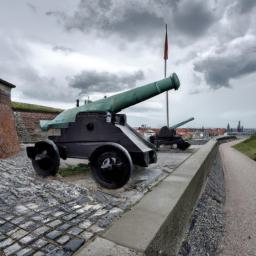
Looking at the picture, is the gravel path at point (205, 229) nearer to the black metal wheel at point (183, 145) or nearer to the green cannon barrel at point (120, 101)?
the green cannon barrel at point (120, 101)

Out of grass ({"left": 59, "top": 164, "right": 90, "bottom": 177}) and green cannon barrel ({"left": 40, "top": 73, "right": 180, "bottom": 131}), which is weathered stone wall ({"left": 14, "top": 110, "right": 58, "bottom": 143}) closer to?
green cannon barrel ({"left": 40, "top": 73, "right": 180, "bottom": 131})

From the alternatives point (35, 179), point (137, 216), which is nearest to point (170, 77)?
point (35, 179)

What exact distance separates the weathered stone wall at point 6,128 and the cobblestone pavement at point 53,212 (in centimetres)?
328

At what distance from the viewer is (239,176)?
10.7 metres

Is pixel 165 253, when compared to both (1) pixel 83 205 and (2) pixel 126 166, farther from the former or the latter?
(2) pixel 126 166

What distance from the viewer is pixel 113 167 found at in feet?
12.5

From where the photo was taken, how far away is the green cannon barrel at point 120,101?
557 centimetres

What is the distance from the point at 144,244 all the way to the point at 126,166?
5.87 feet

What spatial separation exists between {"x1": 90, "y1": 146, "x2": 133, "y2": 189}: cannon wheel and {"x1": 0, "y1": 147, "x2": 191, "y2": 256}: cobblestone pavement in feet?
0.64

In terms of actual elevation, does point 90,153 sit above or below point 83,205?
above

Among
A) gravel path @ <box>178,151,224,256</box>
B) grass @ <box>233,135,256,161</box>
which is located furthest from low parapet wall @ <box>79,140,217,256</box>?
grass @ <box>233,135,256,161</box>

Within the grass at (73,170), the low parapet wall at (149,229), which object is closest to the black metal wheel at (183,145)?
the grass at (73,170)

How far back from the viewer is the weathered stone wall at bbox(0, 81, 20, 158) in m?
7.36

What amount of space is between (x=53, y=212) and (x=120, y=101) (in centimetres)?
329
